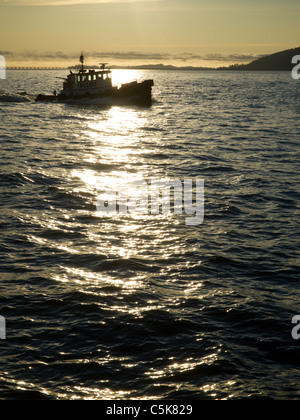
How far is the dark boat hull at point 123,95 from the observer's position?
58.6 meters

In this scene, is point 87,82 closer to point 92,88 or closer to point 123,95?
point 92,88

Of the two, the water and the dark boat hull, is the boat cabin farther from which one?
the water

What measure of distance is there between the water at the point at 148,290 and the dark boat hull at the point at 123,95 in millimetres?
37631

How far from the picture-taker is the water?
7.43 metres

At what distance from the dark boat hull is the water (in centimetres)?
3763

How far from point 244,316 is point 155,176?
12.8m

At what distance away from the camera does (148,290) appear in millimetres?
10242

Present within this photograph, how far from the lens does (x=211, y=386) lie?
7.29m

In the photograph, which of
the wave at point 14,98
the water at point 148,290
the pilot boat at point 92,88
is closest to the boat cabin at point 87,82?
the pilot boat at point 92,88

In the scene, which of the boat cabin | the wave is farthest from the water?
the wave

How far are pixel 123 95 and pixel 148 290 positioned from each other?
53557mm

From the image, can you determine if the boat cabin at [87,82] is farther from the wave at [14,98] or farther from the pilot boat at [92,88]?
the wave at [14,98]
